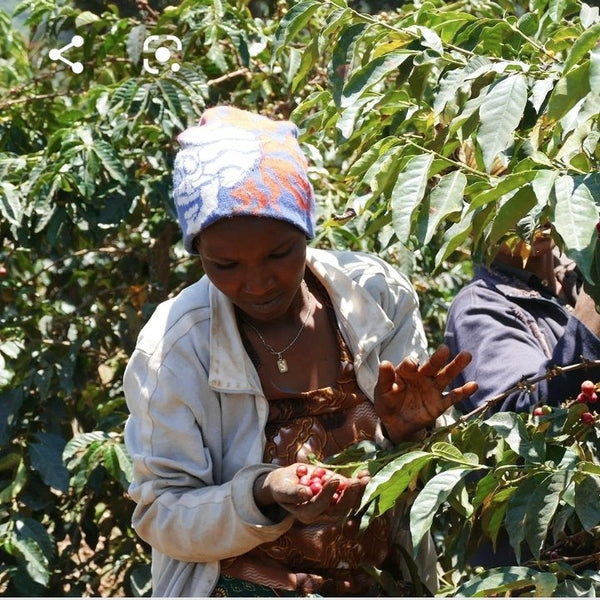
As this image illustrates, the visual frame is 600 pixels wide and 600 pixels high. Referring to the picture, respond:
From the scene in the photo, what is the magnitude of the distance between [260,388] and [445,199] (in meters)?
0.43

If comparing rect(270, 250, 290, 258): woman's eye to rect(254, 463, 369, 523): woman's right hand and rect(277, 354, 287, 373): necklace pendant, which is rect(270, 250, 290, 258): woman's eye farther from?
rect(254, 463, 369, 523): woman's right hand

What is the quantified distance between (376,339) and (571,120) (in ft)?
1.87

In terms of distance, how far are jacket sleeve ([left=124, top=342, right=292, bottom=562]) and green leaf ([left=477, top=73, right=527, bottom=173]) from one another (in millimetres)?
597

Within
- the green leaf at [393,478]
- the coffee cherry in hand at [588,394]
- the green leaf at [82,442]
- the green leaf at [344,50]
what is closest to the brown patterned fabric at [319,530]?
the green leaf at [393,478]

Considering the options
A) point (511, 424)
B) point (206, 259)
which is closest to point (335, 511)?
point (511, 424)

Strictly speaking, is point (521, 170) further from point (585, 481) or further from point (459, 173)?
point (585, 481)

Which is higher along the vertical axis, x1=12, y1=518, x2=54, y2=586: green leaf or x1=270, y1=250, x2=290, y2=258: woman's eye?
x1=270, y1=250, x2=290, y2=258: woman's eye

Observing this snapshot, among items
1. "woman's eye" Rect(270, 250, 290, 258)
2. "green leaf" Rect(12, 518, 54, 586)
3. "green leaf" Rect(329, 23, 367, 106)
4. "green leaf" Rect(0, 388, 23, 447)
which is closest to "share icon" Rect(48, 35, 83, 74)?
"green leaf" Rect(0, 388, 23, 447)

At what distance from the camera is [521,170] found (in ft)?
5.47

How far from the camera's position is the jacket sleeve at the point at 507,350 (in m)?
2.16

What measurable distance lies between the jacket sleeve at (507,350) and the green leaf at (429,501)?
44cm

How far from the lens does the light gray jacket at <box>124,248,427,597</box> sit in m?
1.92

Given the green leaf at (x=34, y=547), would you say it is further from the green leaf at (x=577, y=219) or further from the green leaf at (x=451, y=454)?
the green leaf at (x=577, y=219)

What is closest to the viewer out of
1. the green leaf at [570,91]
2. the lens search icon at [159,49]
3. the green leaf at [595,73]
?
the green leaf at [595,73]
